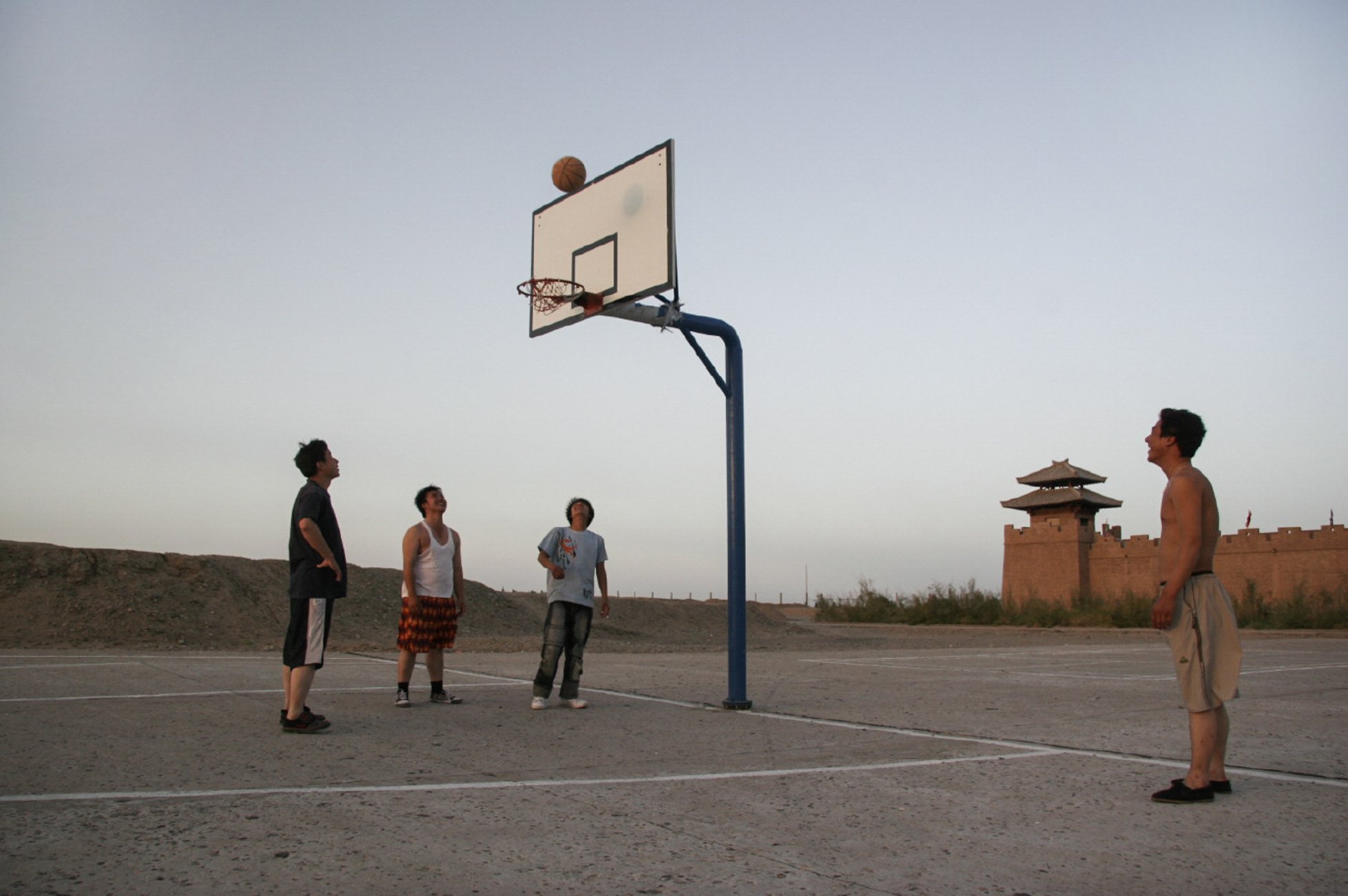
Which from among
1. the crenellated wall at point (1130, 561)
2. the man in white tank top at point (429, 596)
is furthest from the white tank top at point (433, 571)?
the crenellated wall at point (1130, 561)

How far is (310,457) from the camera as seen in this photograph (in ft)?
22.6

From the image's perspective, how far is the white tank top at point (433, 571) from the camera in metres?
8.09

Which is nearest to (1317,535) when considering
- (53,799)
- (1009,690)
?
(1009,690)

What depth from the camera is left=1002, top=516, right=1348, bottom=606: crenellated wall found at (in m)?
38.5

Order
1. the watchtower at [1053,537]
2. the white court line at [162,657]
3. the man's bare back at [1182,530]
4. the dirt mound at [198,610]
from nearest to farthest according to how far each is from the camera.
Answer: the man's bare back at [1182,530], the white court line at [162,657], the dirt mound at [198,610], the watchtower at [1053,537]

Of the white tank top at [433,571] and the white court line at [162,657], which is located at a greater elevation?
the white tank top at [433,571]

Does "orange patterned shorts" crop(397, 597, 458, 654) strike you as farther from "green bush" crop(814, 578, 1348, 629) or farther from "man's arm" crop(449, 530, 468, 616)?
"green bush" crop(814, 578, 1348, 629)

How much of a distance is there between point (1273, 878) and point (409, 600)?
20.6 feet

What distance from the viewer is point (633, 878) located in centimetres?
Answer: 334

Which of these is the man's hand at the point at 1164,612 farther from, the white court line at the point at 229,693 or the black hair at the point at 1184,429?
the white court line at the point at 229,693

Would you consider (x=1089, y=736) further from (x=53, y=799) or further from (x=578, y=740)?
(x=53, y=799)

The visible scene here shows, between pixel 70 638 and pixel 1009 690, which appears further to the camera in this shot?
pixel 70 638

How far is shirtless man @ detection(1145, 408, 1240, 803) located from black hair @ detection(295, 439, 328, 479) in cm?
527

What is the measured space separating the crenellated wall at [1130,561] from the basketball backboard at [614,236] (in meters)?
32.5
